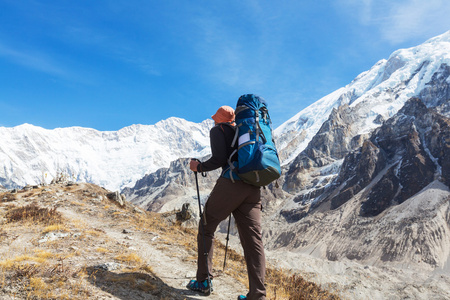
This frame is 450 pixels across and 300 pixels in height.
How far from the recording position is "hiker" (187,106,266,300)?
486 cm

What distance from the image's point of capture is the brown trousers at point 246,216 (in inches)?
189

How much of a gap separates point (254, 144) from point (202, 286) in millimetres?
2553

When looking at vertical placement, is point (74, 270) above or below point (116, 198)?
below

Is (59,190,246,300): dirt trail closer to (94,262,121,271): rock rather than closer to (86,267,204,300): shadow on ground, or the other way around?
(86,267,204,300): shadow on ground

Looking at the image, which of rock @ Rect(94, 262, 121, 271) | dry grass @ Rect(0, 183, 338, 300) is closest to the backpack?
dry grass @ Rect(0, 183, 338, 300)

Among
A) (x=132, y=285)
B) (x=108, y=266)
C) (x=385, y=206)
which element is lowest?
(x=132, y=285)

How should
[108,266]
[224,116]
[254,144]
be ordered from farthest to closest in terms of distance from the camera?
1. [108,266]
2. [224,116]
3. [254,144]

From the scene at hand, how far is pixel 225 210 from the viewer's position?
5000 mm

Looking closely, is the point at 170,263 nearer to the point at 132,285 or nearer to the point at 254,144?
the point at 132,285

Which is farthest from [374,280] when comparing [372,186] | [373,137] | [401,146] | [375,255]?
[373,137]

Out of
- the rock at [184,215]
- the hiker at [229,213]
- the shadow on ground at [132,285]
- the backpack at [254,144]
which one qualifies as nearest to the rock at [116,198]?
the rock at [184,215]

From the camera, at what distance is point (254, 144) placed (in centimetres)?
486

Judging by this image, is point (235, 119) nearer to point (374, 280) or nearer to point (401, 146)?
point (374, 280)

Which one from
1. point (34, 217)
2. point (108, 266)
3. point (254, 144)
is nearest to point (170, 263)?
point (108, 266)
